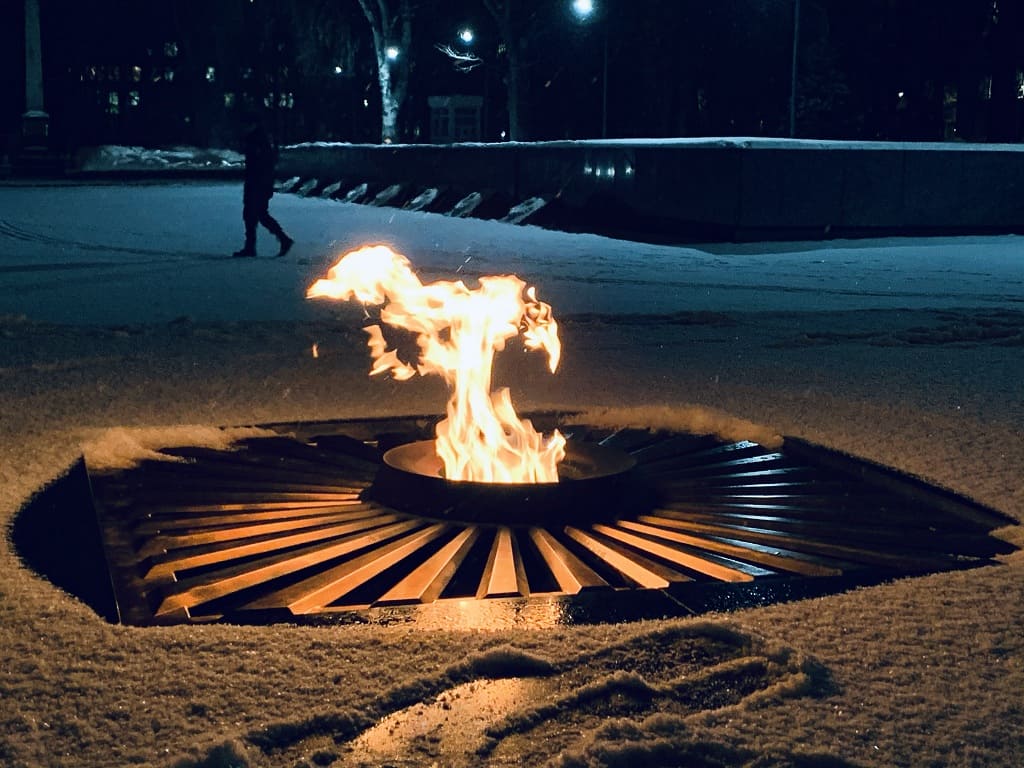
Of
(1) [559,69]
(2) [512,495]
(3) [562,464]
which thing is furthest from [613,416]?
(1) [559,69]

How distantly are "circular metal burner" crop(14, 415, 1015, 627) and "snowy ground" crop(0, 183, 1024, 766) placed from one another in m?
0.17

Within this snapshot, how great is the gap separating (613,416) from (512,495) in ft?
6.20

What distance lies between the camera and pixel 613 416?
238 inches

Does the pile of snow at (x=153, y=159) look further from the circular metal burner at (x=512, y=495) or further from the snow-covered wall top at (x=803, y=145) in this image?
the circular metal burner at (x=512, y=495)

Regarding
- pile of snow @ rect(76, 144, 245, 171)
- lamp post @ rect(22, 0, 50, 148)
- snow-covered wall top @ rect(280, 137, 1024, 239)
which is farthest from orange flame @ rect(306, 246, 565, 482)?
pile of snow @ rect(76, 144, 245, 171)

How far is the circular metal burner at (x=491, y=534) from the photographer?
3.54 m

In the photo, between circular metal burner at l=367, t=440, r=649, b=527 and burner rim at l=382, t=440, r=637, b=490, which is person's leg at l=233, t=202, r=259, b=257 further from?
circular metal burner at l=367, t=440, r=649, b=527

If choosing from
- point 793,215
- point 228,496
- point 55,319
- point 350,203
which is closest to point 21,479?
point 228,496

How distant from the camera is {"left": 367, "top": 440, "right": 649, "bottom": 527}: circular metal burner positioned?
4238mm

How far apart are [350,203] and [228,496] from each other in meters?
22.6

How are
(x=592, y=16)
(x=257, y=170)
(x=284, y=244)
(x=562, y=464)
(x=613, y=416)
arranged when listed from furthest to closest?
(x=592, y=16), (x=284, y=244), (x=257, y=170), (x=613, y=416), (x=562, y=464)

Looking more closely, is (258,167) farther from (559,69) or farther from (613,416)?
(559,69)

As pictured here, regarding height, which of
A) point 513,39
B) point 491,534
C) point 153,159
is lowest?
point 491,534

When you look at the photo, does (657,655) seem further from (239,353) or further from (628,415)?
(239,353)
